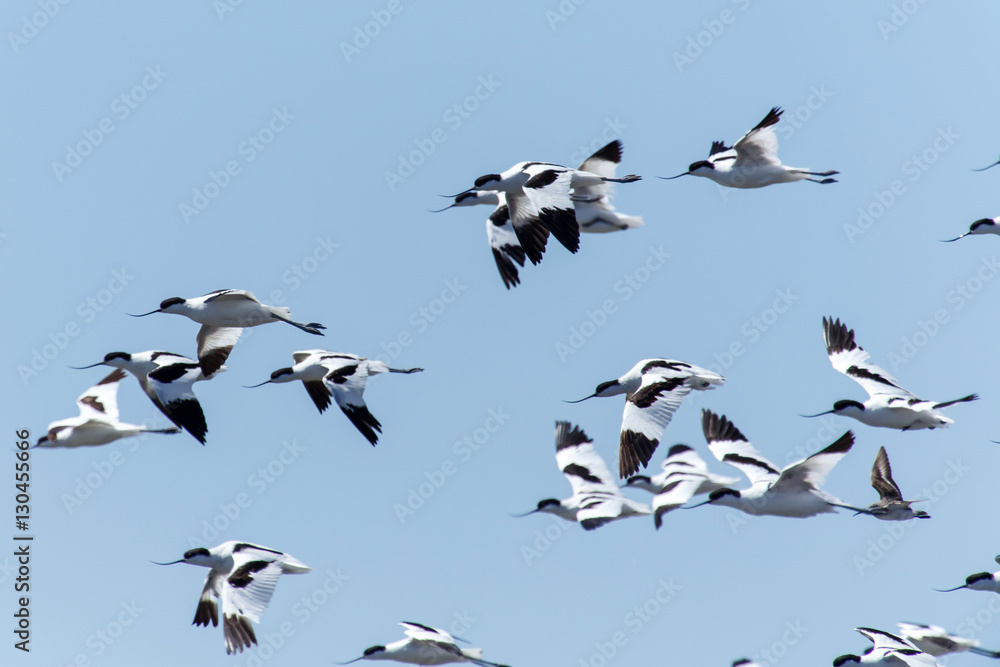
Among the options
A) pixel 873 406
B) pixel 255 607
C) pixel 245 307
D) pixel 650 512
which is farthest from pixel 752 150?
pixel 255 607

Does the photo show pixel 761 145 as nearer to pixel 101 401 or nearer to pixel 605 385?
pixel 605 385

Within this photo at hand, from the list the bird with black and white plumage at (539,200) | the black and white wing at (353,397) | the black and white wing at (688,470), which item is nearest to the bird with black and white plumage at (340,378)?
the black and white wing at (353,397)

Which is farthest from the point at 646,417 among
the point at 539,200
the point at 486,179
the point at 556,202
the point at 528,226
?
the point at 486,179

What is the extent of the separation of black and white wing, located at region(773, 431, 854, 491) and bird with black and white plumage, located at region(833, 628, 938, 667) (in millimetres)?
2718

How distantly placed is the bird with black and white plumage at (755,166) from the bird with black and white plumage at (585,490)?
501 centimetres

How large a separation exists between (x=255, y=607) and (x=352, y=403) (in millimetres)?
2819

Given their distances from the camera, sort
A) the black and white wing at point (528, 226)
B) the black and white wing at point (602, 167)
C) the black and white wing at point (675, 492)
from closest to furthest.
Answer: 1. the black and white wing at point (528, 226)
2. the black and white wing at point (675, 492)
3. the black and white wing at point (602, 167)

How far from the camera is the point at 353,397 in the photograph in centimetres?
1720

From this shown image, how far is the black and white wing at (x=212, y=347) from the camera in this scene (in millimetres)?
18859

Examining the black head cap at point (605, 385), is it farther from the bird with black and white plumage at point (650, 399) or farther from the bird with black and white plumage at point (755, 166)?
the bird with black and white plumage at point (755, 166)

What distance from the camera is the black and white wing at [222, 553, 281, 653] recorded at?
1656cm

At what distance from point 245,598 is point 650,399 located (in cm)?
593

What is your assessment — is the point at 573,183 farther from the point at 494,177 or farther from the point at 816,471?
the point at 816,471

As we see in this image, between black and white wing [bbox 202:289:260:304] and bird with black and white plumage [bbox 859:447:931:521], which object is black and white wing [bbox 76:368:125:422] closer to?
black and white wing [bbox 202:289:260:304]
